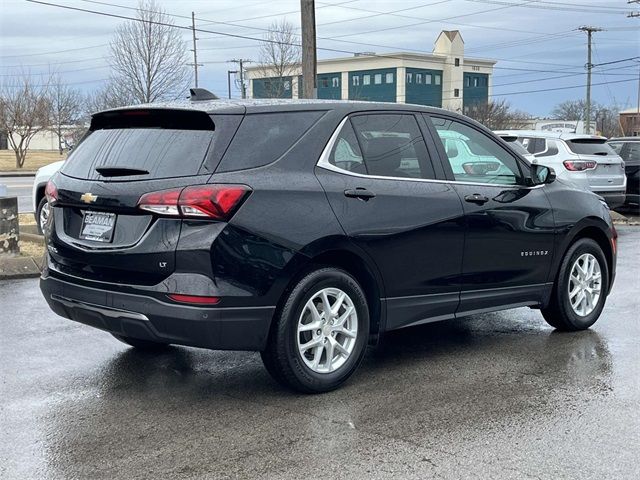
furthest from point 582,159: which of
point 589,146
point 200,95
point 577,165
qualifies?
point 200,95

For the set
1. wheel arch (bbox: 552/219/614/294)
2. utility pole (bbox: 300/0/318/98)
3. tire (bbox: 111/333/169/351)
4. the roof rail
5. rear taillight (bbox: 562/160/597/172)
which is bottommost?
tire (bbox: 111/333/169/351)

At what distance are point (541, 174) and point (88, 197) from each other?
141 inches

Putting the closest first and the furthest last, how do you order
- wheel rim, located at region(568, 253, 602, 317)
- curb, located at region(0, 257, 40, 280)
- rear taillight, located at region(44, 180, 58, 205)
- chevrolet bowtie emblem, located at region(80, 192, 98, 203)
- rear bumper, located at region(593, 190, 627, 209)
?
chevrolet bowtie emblem, located at region(80, 192, 98, 203) < rear taillight, located at region(44, 180, 58, 205) < wheel rim, located at region(568, 253, 602, 317) < curb, located at region(0, 257, 40, 280) < rear bumper, located at region(593, 190, 627, 209)

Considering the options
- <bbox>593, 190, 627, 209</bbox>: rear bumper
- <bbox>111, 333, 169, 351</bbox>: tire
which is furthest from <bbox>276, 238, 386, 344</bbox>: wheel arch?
<bbox>593, 190, 627, 209</bbox>: rear bumper

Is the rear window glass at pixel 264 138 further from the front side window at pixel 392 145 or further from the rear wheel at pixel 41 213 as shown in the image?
the rear wheel at pixel 41 213

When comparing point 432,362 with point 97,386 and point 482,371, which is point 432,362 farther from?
point 97,386

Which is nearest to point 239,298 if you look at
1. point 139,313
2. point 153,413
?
point 139,313

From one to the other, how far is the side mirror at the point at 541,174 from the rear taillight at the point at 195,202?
9.48 ft

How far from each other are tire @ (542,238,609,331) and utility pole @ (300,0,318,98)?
11715 millimetres

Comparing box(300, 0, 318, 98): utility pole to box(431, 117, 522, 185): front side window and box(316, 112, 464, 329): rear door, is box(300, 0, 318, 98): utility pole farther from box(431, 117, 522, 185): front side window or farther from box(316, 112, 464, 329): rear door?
box(316, 112, 464, 329): rear door

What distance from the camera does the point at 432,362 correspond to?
5.72m

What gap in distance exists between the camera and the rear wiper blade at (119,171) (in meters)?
4.66

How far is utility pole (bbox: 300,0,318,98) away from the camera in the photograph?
1778cm

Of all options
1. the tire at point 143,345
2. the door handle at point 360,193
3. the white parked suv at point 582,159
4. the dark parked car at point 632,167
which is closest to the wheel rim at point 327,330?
the door handle at point 360,193
